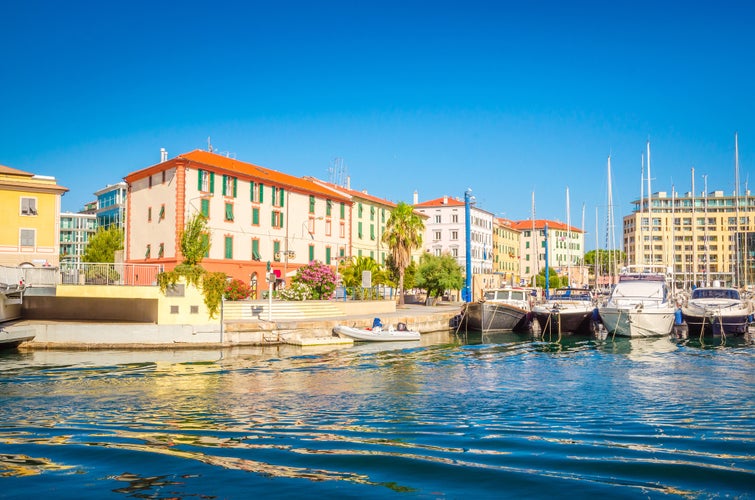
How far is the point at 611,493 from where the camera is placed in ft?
31.1

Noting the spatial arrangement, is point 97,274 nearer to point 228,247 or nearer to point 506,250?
point 228,247

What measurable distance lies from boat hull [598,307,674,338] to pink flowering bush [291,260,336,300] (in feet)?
65.0

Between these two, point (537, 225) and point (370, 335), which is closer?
point (370, 335)

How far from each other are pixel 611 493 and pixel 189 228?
1368 inches

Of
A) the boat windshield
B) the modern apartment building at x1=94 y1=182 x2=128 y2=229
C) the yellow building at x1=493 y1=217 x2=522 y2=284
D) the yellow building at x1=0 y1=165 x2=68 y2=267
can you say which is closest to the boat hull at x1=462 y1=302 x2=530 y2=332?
the boat windshield

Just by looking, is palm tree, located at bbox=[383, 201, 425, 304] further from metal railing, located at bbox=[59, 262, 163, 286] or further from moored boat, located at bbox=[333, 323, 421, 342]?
metal railing, located at bbox=[59, 262, 163, 286]

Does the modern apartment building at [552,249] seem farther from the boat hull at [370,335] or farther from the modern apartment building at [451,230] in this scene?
the boat hull at [370,335]

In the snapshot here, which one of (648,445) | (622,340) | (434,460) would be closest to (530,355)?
(622,340)

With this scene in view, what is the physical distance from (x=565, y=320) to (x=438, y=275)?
24.8 meters

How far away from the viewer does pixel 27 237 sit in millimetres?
47125

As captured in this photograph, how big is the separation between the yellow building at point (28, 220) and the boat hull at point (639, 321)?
37418 millimetres

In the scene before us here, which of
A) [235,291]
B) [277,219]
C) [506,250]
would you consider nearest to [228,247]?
[277,219]

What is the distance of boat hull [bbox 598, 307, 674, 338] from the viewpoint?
39.0 m

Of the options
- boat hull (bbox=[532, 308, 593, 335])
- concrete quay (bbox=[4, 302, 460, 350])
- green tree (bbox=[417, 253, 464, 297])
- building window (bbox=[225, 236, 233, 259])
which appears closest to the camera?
concrete quay (bbox=[4, 302, 460, 350])
